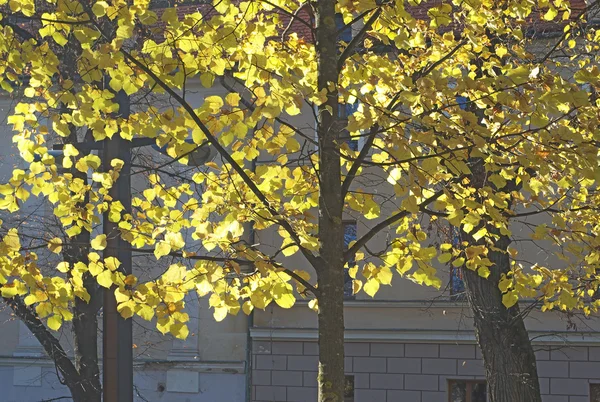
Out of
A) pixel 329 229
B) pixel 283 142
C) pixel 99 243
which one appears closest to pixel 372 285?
pixel 329 229

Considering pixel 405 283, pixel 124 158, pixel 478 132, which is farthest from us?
pixel 405 283

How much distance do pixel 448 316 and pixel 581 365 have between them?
2.66 metres

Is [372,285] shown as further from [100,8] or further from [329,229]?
[100,8]

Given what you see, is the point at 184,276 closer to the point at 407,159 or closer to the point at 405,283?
the point at 407,159

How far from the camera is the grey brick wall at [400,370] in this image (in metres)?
18.6

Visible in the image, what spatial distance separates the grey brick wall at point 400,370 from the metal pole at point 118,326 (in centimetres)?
1241

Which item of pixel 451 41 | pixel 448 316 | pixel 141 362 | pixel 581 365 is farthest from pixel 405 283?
pixel 451 41

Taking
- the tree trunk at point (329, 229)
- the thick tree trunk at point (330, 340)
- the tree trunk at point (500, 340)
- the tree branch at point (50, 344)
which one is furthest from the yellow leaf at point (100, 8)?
the tree branch at point (50, 344)

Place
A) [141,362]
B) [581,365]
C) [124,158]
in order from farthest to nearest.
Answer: [141,362] < [581,365] < [124,158]

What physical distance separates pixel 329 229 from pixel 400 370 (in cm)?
1413

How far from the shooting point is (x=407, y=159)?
545 centimetres

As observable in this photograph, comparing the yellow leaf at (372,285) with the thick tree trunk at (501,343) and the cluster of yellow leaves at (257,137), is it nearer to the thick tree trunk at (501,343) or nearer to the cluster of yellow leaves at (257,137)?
the cluster of yellow leaves at (257,137)

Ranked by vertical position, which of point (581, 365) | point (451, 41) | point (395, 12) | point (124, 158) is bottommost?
point (581, 365)

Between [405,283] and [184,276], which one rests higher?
[405,283]
